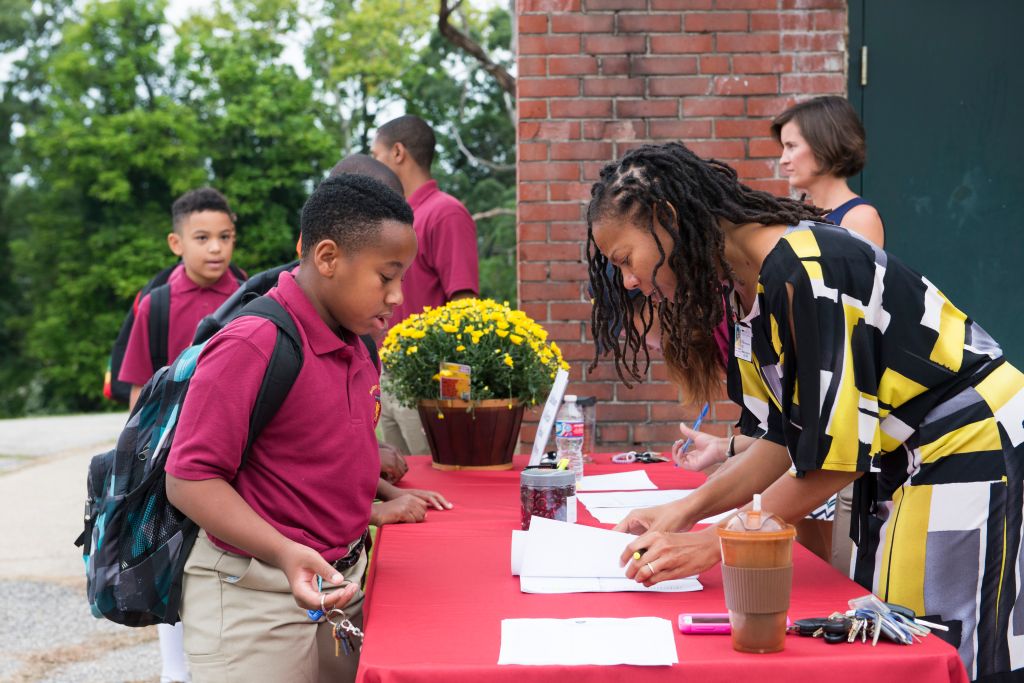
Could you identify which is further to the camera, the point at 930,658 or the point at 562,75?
the point at 562,75

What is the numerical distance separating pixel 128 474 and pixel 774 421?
1315mm

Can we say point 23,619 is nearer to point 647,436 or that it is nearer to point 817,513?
point 647,436

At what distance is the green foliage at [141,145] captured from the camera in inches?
1271

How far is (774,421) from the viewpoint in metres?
2.20

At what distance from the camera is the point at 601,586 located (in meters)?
2.07

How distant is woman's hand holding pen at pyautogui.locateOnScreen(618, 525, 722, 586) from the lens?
2.00 meters

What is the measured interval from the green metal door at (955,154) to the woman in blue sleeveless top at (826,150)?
1475 mm

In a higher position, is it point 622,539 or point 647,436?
point 622,539

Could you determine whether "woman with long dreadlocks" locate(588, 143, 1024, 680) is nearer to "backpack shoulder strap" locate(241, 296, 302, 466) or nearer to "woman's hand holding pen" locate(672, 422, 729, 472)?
"backpack shoulder strap" locate(241, 296, 302, 466)

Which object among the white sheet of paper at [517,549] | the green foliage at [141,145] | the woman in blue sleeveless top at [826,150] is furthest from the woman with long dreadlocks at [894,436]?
the green foliage at [141,145]

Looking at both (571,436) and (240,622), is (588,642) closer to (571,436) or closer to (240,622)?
(240,622)

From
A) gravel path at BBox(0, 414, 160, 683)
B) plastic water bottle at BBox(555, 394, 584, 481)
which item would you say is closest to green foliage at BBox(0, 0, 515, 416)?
gravel path at BBox(0, 414, 160, 683)

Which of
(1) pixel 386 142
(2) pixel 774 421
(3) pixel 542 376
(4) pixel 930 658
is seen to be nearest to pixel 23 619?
(1) pixel 386 142

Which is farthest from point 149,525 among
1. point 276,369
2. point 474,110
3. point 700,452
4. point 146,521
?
point 474,110
